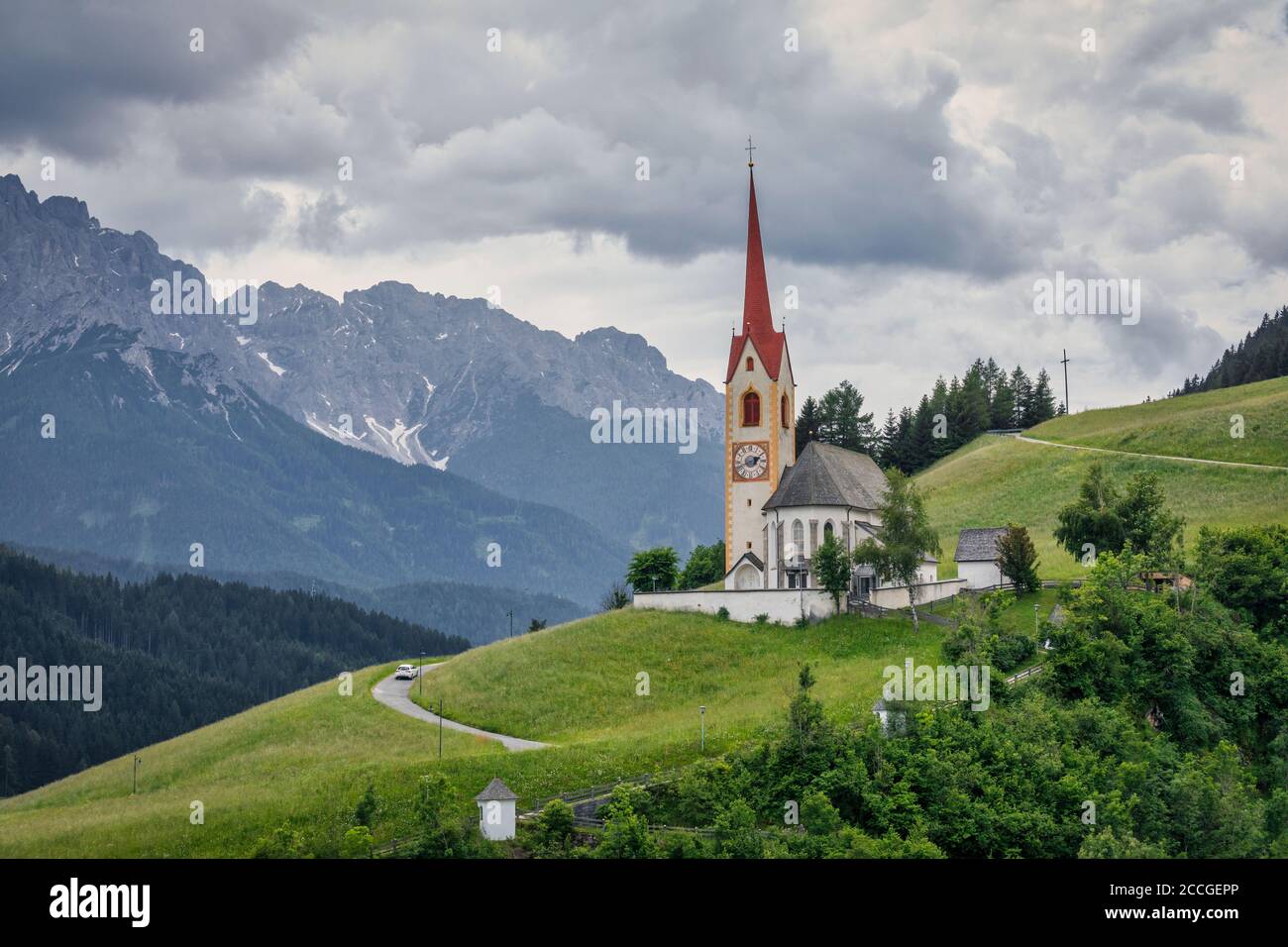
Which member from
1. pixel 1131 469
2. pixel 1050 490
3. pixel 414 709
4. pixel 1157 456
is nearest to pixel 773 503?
pixel 414 709

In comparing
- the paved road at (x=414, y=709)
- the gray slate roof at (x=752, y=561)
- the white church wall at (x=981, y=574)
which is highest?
the gray slate roof at (x=752, y=561)

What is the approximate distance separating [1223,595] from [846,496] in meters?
24.0

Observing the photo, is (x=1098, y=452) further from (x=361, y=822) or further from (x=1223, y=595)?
(x=361, y=822)

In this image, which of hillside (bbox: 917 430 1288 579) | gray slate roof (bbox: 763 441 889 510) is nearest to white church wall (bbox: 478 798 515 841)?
gray slate roof (bbox: 763 441 889 510)

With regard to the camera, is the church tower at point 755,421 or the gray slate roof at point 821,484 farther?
the church tower at point 755,421

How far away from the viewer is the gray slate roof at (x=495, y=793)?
51.8 meters

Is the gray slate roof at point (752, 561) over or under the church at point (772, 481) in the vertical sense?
under

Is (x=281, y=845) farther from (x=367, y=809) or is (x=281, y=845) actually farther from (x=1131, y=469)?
(x=1131, y=469)

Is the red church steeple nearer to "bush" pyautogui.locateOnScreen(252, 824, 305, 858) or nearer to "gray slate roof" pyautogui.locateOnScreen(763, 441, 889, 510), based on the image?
"gray slate roof" pyautogui.locateOnScreen(763, 441, 889, 510)

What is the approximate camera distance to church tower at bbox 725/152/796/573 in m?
91.4

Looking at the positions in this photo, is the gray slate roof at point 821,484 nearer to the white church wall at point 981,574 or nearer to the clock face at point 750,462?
the clock face at point 750,462

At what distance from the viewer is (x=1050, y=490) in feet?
388

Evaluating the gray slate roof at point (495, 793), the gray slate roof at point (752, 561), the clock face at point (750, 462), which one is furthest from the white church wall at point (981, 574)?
the gray slate roof at point (495, 793)

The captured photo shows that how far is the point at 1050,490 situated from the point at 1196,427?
60.5 feet
